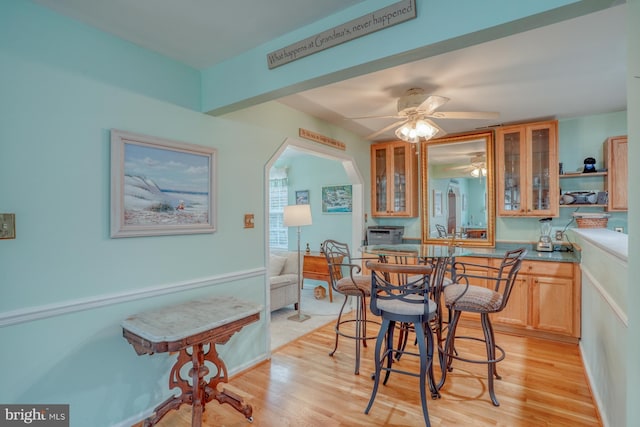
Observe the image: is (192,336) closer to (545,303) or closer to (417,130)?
(417,130)

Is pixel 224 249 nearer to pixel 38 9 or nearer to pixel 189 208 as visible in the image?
pixel 189 208

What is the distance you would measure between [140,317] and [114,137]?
1143 mm

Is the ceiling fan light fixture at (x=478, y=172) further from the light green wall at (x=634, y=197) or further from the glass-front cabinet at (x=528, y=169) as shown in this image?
the light green wall at (x=634, y=197)

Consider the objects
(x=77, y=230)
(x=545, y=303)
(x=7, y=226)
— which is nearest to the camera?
(x=7, y=226)

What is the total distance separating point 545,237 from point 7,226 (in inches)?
191

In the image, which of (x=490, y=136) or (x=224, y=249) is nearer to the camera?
(x=224, y=249)

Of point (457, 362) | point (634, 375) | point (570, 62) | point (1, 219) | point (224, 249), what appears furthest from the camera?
point (457, 362)

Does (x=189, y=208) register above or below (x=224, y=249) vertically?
above

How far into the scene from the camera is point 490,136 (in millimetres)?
4086

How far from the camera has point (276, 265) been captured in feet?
15.3

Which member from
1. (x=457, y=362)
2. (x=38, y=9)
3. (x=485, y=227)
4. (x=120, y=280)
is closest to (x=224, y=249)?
(x=120, y=280)

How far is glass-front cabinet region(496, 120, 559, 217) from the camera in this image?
12.0 ft

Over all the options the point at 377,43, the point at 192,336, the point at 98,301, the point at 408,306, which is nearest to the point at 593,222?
the point at 408,306

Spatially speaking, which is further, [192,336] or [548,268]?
[548,268]
